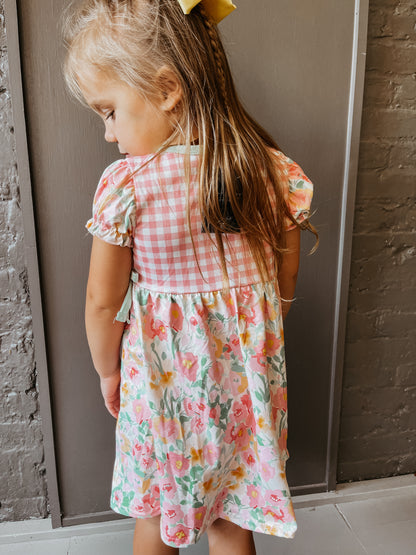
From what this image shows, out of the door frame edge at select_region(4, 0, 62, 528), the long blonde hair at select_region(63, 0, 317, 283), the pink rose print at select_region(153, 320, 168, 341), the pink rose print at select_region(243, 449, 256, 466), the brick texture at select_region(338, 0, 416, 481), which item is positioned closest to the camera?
the long blonde hair at select_region(63, 0, 317, 283)

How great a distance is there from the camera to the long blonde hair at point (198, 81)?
74cm

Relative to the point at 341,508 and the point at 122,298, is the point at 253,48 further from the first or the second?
the point at 341,508

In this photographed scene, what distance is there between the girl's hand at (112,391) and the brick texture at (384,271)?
80 cm

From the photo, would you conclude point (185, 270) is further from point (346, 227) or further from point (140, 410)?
point (346, 227)

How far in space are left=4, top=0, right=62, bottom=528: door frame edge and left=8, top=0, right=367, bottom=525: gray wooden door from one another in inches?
0.6

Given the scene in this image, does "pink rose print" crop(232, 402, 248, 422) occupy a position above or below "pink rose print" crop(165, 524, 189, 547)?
above

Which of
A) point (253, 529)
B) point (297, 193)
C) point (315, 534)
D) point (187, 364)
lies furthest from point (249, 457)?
point (315, 534)

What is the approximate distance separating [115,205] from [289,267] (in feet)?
1.37

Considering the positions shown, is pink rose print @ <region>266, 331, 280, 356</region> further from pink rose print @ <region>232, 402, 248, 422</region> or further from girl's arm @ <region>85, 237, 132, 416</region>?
girl's arm @ <region>85, 237, 132, 416</region>

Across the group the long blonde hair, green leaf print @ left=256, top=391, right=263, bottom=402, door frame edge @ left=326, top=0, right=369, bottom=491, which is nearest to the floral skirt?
green leaf print @ left=256, top=391, right=263, bottom=402

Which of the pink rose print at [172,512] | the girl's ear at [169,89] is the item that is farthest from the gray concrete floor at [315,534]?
the girl's ear at [169,89]

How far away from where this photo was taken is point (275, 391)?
3.13ft

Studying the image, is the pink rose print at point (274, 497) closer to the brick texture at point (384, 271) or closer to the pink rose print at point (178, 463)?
the pink rose print at point (178, 463)

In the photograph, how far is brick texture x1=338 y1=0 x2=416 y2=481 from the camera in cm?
130
